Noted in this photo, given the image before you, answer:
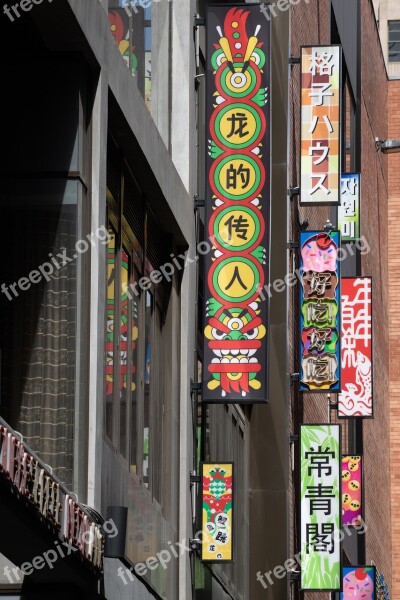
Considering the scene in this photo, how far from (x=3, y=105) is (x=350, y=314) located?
21.2 metres

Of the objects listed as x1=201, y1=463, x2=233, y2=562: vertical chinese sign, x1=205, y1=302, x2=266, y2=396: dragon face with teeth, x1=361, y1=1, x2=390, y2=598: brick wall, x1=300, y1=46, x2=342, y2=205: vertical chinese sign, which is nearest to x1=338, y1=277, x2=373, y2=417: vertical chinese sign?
x1=361, y1=1, x2=390, y2=598: brick wall

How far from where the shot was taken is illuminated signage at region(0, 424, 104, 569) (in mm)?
9367

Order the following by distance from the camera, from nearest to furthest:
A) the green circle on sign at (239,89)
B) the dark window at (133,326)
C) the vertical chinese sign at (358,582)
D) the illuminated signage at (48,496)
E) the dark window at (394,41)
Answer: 1. the illuminated signage at (48,496)
2. the dark window at (133,326)
3. the green circle on sign at (239,89)
4. the vertical chinese sign at (358,582)
5. the dark window at (394,41)

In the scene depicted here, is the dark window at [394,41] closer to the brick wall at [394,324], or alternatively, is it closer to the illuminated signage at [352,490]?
the brick wall at [394,324]

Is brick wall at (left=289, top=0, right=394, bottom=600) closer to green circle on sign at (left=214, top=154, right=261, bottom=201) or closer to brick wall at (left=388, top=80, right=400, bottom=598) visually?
brick wall at (left=388, top=80, right=400, bottom=598)

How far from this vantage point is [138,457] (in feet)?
53.0

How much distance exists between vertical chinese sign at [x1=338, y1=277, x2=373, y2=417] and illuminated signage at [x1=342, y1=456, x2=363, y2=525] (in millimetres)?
1114

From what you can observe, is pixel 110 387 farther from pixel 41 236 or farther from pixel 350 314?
pixel 350 314

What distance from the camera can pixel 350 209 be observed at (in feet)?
120

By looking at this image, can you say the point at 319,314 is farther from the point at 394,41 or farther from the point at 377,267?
the point at 394,41

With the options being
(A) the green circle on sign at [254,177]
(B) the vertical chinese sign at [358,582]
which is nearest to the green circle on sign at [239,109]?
(A) the green circle on sign at [254,177]

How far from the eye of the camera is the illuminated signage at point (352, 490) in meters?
32.9

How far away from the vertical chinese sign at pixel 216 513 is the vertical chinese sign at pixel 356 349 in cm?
1394

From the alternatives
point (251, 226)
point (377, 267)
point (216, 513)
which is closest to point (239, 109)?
point (251, 226)
